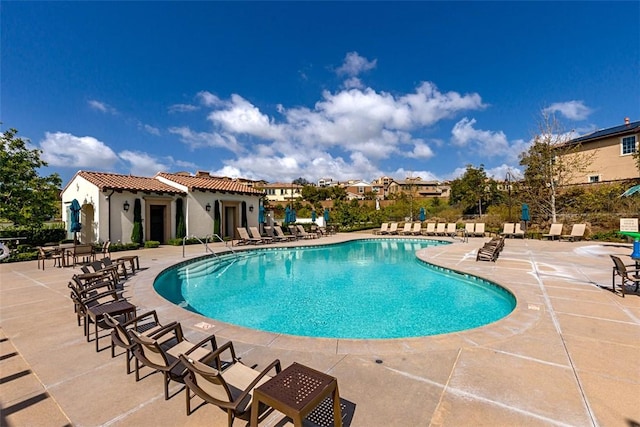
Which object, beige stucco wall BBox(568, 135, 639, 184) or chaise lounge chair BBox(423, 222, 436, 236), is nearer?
chaise lounge chair BBox(423, 222, 436, 236)

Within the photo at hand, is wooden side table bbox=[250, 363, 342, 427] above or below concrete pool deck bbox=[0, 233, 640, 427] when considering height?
above

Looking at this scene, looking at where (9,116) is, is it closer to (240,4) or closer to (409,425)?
(240,4)

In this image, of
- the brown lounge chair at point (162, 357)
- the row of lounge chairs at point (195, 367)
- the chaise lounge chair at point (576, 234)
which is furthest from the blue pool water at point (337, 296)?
the chaise lounge chair at point (576, 234)

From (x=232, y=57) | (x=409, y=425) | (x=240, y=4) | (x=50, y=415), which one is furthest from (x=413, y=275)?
(x=232, y=57)

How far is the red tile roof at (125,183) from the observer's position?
15.1 m

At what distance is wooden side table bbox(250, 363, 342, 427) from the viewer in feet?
6.44

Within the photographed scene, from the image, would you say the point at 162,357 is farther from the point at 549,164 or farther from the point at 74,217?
the point at 549,164

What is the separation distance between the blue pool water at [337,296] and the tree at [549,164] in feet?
53.7

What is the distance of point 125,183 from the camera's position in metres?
16.4

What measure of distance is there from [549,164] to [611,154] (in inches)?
259

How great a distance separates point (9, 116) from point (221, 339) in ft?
55.6

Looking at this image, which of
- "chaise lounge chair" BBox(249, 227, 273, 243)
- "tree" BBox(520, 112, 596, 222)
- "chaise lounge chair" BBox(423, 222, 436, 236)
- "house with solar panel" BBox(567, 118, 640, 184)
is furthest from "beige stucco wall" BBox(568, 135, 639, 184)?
"chaise lounge chair" BBox(249, 227, 273, 243)

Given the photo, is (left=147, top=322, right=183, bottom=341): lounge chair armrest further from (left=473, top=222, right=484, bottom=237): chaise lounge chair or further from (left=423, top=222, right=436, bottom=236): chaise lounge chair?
(left=473, top=222, right=484, bottom=237): chaise lounge chair

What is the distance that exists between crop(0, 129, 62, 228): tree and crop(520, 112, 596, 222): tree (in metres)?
31.0
